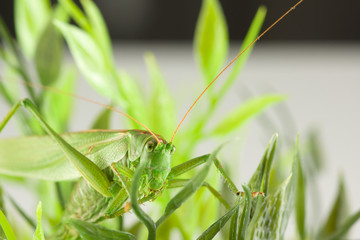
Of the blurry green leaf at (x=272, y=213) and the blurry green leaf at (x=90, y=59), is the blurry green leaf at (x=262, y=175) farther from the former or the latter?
the blurry green leaf at (x=90, y=59)

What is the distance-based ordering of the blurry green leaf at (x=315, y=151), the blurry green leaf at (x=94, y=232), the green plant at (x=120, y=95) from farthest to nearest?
the blurry green leaf at (x=315, y=151), the green plant at (x=120, y=95), the blurry green leaf at (x=94, y=232)

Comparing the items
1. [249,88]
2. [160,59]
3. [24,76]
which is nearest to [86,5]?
[24,76]

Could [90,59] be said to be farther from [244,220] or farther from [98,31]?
[244,220]

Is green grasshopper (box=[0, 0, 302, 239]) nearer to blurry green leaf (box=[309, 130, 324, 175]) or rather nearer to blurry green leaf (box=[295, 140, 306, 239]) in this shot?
blurry green leaf (box=[295, 140, 306, 239])

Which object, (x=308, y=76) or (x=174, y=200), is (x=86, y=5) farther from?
(x=308, y=76)

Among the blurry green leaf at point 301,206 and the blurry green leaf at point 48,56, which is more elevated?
the blurry green leaf at point 48,56

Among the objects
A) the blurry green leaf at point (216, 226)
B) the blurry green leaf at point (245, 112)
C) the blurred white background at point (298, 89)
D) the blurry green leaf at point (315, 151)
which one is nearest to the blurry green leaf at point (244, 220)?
the blurry green leaf at point (216, 226)
